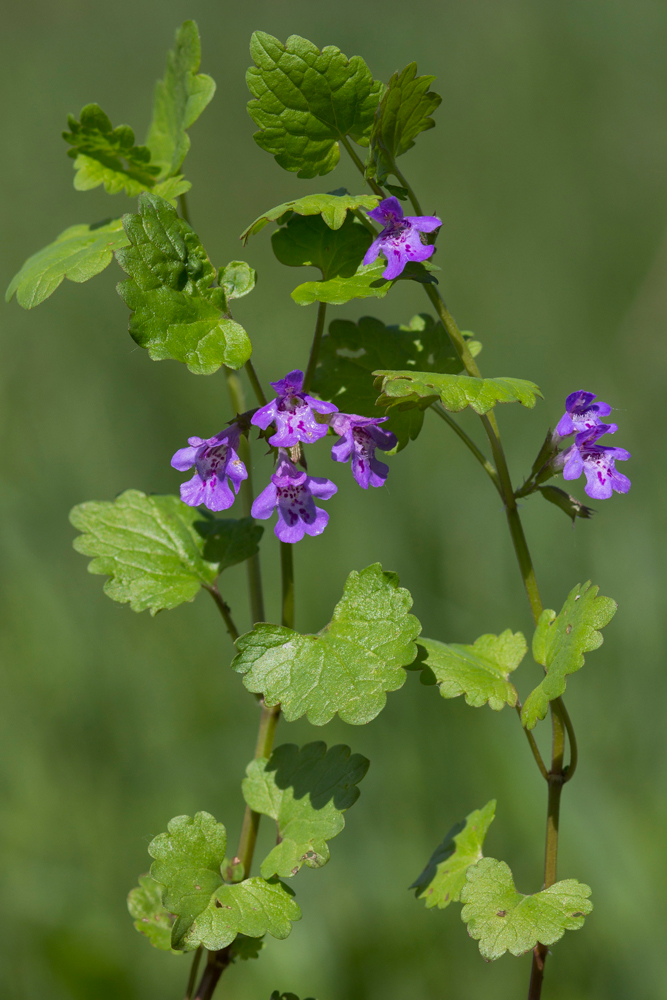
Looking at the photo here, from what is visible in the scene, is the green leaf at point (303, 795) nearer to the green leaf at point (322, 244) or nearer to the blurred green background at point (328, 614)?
the green leaf at point (322, 244)

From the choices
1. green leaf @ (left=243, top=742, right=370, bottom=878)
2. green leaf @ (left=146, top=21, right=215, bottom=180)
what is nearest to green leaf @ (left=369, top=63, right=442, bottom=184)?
green leaf @ (left=146, top=21, right=215, bottom=180)

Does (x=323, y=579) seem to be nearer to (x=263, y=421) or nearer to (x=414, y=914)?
(x=414, y=914)

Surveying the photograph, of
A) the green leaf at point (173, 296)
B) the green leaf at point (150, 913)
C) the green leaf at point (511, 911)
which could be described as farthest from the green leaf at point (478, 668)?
the green leaf at point (150, 913)

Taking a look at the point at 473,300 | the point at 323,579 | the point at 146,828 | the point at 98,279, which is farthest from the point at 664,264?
the point at 146,828

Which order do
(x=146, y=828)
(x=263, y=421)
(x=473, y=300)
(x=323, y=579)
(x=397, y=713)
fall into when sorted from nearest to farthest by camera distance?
(x=263, y=421) → (x=146, y=828) → (x=397, y=713) → (x=323, y=579) → (x=473, y=300)

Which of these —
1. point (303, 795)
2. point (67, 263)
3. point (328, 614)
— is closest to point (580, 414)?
point (303, 795)

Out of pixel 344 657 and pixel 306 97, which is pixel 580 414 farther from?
pixel 306 97
